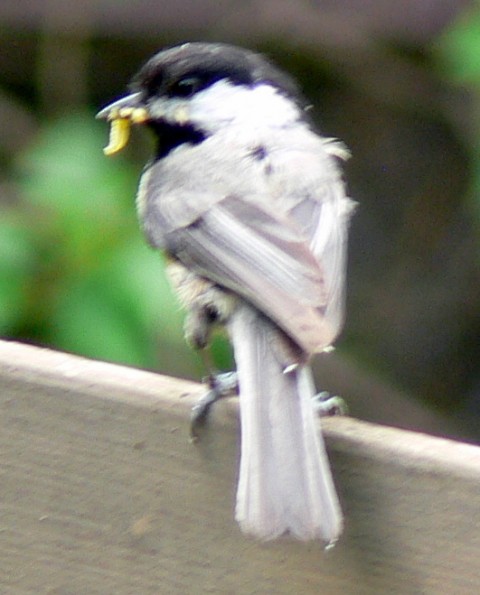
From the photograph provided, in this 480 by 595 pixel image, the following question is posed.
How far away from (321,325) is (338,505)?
0.85 ft

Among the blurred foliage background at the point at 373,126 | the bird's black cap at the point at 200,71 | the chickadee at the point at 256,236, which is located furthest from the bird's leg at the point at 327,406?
the blurred foliage background at the point at 373,126

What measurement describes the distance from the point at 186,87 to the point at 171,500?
2.47ft

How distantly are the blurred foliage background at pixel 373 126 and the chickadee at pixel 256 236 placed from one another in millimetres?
817

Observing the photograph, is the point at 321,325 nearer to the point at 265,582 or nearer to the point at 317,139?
the point at 265,582

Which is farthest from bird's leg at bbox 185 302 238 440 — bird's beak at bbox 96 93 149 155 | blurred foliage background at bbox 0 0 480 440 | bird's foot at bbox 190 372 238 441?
blurred foliage background at bbox 0 0 480 440

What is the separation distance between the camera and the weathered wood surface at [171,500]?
112cm

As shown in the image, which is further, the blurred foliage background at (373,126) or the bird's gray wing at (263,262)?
A: the blurred foliage background at (373,126)

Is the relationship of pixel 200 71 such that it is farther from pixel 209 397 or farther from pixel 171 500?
pixel 171 500

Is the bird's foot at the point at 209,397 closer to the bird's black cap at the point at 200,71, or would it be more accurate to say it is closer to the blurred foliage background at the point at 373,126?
the bird's black cap at the point at 200,71

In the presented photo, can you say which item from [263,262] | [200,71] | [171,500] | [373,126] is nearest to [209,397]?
[171,500]

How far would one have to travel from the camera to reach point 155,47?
3387 millimetres

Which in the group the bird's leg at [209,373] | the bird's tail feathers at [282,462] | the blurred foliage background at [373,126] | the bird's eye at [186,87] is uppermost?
the bird's eye at [186,87]

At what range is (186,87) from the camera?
1779 mm

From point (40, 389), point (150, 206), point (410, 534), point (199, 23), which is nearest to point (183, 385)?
point (40, 389)
